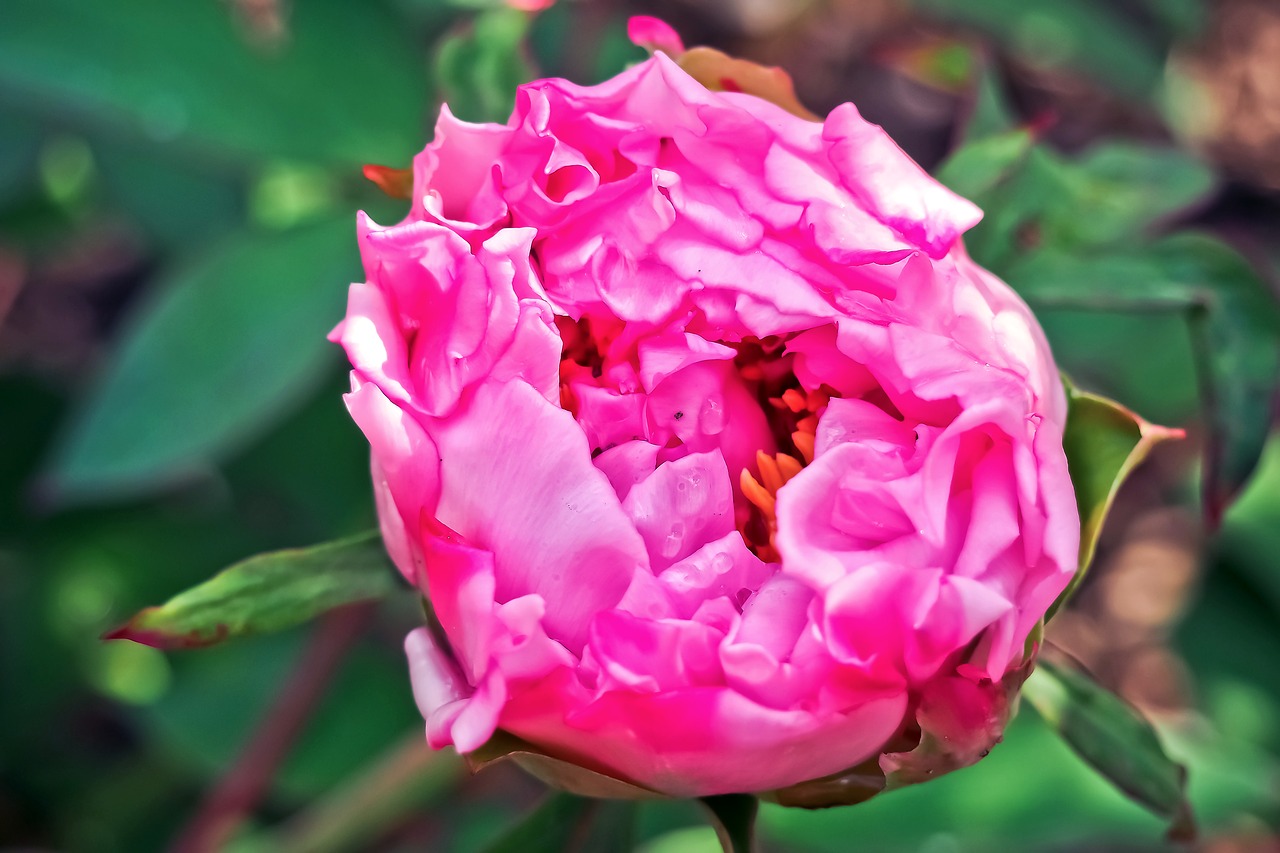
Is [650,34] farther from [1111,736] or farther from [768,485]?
[1111,736]

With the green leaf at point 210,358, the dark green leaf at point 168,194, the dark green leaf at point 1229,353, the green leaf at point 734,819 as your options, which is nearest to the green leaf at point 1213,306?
the dark green leaf at point 1229,353

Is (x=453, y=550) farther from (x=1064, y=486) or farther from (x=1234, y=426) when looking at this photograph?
(x=1234, y=426)

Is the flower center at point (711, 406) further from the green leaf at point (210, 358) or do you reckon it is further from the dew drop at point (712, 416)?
the green leaf at point (210, 358)

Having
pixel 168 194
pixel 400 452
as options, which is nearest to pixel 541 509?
pixel 400 452

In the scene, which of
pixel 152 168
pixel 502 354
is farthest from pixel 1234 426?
pixel 152 168

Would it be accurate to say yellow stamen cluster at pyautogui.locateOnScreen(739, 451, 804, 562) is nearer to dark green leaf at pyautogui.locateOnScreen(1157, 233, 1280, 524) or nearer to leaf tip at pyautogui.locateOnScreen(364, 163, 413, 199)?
leaf tip at pyautogui.locateOnScreen(364, 163, 413, 199)
